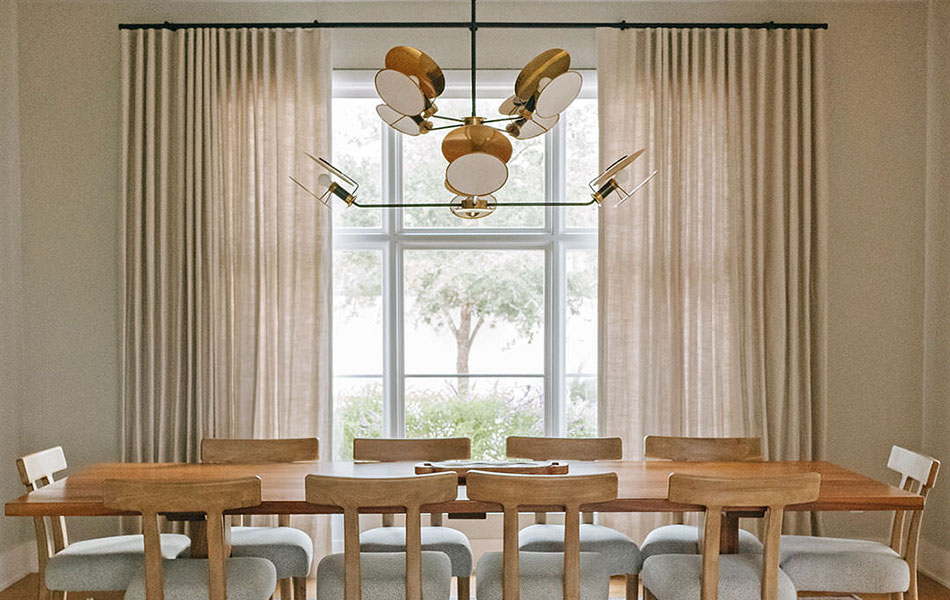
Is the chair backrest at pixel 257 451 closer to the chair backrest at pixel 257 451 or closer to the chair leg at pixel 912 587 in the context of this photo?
the chair backrest at pixel 257 451

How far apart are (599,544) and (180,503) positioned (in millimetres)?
1493

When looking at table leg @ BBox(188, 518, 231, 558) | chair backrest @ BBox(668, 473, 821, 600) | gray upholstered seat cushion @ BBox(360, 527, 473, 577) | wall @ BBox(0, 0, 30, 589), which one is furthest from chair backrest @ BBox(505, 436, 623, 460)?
wall @ BBox(0, 0, 30, 589)

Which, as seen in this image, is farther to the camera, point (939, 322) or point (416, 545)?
point (939, 322)

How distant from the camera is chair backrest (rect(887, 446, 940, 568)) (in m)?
2.89

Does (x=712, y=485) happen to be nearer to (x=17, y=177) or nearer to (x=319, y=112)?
(x=319, y=112)

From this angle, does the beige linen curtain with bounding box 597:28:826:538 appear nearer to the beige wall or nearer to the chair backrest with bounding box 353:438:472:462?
the beige wall

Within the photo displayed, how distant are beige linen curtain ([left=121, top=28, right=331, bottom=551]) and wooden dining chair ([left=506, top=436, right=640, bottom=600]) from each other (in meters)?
1.36

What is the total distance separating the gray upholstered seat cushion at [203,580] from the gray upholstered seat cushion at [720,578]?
130cm

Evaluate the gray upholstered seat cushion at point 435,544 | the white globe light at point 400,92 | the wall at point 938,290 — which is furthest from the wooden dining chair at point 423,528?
the wall at point 938,290

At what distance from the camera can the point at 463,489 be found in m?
2.85

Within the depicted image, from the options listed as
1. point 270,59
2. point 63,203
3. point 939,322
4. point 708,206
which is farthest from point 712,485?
point 63,203

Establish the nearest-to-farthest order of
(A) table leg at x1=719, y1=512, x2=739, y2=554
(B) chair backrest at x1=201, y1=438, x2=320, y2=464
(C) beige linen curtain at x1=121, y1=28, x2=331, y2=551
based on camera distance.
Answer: (A) table leg at x1=719, y1=512, x2=739, y2=554
(B) chair backrest at x1=201, y1=438, x2=320, y2=464
(C) beige linen curtain at x1=121, y1=28, x2=331, y2=551

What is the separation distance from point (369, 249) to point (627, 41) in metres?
1.80

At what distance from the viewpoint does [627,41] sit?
437 centimetres
